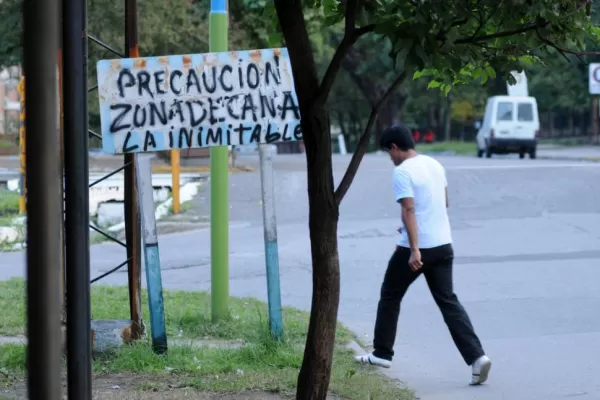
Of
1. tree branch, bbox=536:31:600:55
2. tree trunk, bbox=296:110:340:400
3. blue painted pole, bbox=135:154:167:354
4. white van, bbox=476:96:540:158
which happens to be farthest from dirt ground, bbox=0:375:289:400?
white van, bbox=476:96:540:158

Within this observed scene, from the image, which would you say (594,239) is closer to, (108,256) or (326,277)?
(108,256)

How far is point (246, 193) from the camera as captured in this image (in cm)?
2062

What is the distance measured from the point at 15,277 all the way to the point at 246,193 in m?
8.94

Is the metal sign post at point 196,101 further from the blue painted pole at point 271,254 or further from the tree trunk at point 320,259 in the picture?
the tree trunk at point 320,259

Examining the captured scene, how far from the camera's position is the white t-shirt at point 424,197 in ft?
23.5

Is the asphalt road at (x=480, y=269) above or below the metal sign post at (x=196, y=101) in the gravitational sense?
below

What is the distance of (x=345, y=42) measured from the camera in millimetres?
4855

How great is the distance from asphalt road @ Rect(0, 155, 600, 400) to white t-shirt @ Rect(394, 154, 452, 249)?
982mm

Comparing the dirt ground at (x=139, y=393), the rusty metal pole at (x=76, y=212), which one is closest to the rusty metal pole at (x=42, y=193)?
the rusty metal pole at (x=76, y=212)

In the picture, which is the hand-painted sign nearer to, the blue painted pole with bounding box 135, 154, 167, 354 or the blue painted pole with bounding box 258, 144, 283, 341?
the blue painted pole with bounding box 135, 154, 167, 354

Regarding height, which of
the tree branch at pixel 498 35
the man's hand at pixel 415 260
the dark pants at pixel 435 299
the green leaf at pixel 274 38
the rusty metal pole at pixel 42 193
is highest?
the green leaf at pixel 274 38

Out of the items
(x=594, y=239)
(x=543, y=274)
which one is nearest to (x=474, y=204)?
(x=594, y=239)

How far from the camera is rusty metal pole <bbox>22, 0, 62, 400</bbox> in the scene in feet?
9.69

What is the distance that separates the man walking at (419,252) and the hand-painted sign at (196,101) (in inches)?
30.5
